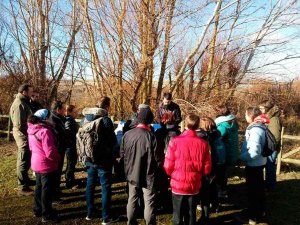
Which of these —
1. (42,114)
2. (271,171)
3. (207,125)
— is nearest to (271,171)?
(271,171)

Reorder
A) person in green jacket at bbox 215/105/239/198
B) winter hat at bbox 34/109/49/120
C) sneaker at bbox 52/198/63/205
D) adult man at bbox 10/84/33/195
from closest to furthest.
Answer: winter hat at bbox 34/109/49/120 < person in green jacket at bbox 215/105/239/198 < sneaker at bbox 52/198/63/205 < adult man at bbox 10/84/33/195

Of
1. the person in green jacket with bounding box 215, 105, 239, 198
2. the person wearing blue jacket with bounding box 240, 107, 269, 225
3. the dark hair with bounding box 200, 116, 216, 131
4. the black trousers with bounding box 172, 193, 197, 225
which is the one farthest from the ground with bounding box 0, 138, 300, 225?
the dark hair with bounding box 200, 116, 216, 131

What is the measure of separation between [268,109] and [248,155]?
5.94 ft

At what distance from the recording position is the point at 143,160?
4.05 m

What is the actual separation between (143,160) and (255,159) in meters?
1.54

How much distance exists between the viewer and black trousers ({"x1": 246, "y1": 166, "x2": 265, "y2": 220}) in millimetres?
4527

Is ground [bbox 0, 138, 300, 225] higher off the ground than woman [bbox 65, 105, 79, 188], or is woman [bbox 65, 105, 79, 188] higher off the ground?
woman [bbox 65, 105, 79, 188]

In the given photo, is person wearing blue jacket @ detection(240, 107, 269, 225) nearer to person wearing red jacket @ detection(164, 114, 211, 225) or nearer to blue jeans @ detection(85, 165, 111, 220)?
person wearing red jacket @ detection(164, 114, 211, 225)

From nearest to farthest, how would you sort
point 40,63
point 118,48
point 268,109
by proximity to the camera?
point 268,109, point 118,48, point 40,63

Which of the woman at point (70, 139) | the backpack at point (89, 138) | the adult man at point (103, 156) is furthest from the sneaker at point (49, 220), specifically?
the woman at point (70, 139)

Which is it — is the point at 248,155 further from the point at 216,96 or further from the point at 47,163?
the point at 216,96

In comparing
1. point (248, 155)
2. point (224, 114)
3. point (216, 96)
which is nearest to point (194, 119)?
point (248, 155)

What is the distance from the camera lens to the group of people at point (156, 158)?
3.87m

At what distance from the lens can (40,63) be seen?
45.1 ft
